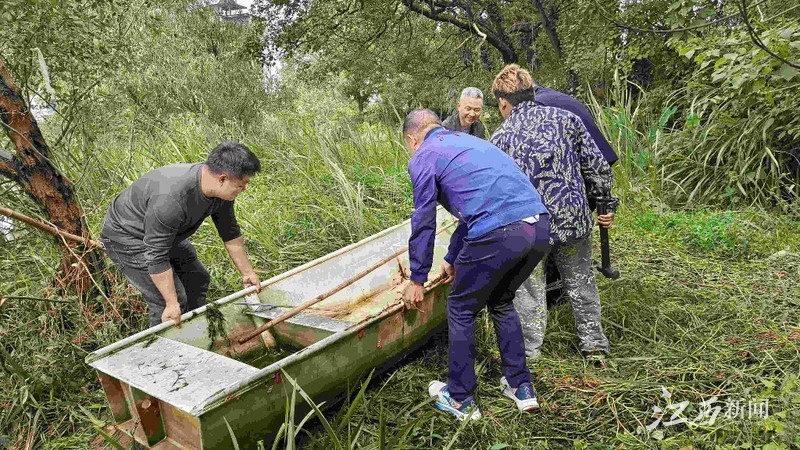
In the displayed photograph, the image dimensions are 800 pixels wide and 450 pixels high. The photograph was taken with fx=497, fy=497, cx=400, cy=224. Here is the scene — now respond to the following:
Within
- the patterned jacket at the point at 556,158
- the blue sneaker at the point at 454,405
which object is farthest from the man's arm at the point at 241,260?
the patterned jacket at the point at 556,158

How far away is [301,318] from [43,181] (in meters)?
2.00

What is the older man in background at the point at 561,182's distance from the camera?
2.90m

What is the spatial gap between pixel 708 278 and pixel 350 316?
2.98 metres

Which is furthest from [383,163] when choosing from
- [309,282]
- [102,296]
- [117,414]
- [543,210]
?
[117,414]

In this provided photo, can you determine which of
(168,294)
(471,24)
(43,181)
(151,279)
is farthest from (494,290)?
(471,24)

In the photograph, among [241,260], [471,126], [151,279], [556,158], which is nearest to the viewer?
[556,158]

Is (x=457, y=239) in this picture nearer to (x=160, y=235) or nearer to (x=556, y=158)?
(x=556, y=158)

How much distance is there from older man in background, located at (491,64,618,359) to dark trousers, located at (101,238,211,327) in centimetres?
222

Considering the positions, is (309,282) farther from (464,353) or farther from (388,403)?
(464,353)

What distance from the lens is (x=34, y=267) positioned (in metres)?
3.89

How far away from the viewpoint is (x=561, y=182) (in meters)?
2.91

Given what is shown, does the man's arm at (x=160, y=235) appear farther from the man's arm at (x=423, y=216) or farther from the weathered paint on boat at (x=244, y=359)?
the man's arm at (x=423, y=216)

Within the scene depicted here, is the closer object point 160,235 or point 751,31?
point 751,31

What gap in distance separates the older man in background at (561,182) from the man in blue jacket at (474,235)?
1.10ft
